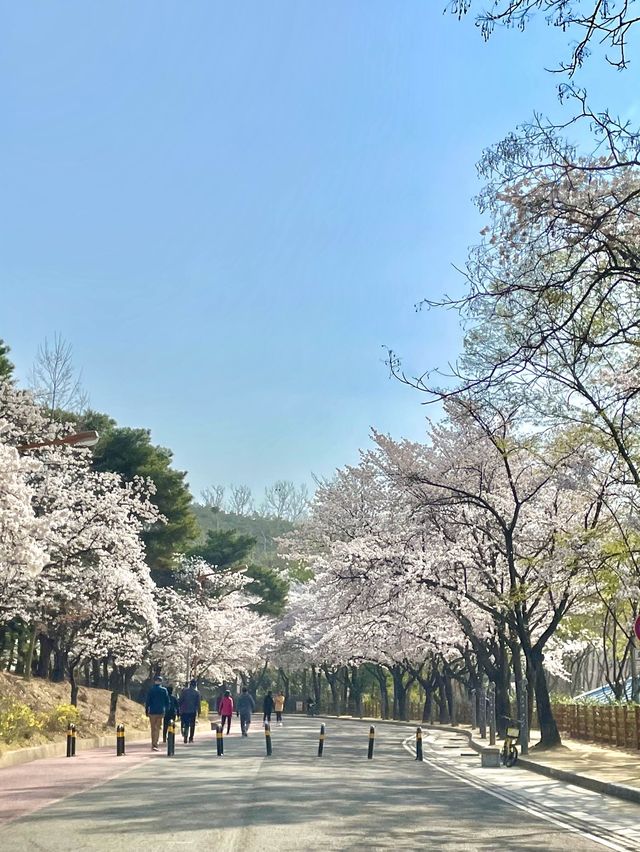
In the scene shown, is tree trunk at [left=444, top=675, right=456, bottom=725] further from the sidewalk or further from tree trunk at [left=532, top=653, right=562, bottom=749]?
tree trunk at [left=532, top=653, right=562, bottom=749]

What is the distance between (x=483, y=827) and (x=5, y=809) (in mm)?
6184

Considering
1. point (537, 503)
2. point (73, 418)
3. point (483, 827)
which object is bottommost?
point (483, 827)

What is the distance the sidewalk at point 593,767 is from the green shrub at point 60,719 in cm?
1225

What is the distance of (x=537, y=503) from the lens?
3291 centimetres

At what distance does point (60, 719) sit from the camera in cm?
3131

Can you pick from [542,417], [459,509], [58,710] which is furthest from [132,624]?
[542,417]

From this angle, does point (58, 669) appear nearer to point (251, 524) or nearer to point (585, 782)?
point (585, 782)

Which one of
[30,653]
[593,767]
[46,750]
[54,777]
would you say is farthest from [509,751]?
[30,653]

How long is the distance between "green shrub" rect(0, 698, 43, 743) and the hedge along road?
16.6 feet

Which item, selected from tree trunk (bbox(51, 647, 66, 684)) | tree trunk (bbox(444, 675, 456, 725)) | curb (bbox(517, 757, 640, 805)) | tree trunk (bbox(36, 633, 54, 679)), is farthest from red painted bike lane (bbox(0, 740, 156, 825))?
tree trunk (bbox(444, 675, 456, 725))

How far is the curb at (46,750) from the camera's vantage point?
22969 mm

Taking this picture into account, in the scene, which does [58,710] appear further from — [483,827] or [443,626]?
[483,827]

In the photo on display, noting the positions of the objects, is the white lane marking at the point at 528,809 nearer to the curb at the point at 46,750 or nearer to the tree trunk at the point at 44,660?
the curb at the point at 46,750

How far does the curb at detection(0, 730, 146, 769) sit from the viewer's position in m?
23.0
